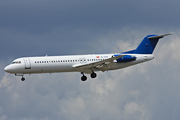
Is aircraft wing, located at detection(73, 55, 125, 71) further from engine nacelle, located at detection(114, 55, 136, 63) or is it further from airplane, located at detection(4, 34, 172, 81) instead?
engine nacelle, located at detection(114, 55, 136, 63)

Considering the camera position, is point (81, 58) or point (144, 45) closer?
point (81, 58)

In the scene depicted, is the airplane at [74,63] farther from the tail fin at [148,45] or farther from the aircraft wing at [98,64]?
the tail fin at [148,45]

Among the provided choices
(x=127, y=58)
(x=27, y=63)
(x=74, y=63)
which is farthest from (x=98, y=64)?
(x=27, y=63)

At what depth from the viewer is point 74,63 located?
53.7 meters

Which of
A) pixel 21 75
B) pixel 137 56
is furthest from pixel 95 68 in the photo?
pixel 21 75

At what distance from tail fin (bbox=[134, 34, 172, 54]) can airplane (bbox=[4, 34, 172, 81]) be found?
1.21 meters

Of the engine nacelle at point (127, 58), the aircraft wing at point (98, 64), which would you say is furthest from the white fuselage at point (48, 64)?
the aircraft wing at point (98, 64)

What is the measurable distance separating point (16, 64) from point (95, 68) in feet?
43.9

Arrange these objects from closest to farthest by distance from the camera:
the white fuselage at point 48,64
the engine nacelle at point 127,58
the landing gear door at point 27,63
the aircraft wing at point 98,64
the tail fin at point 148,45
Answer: the aircraft wing at point 98,64, the landing gear door at point 27,63, the white fuselage at point 48,64, the engine nacelle at point 127,58, the tail fin at point 148,45

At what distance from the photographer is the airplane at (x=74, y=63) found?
52.3 meters

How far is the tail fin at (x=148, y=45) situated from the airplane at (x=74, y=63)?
1.21 m

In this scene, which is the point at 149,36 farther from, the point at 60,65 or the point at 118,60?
the point at 60,65

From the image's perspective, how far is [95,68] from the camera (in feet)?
179

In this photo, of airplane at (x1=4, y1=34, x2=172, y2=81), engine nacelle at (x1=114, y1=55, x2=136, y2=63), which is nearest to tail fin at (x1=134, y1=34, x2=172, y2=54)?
airplane at (x1=4, y1=34, x2=172, y2=81)
